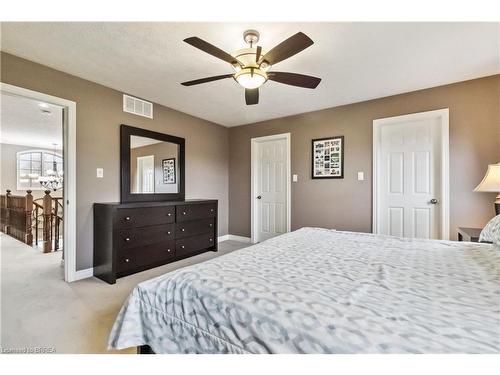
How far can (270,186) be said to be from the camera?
4359 mm

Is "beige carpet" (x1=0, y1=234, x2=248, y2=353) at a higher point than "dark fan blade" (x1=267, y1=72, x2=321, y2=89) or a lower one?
lower

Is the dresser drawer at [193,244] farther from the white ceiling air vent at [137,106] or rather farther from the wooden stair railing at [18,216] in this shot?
the wooden stair railing at [18,216]

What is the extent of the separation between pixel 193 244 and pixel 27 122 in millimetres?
4143

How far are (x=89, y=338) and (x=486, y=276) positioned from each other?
92.1 inches

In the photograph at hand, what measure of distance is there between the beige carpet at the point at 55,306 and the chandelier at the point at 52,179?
3772 mm

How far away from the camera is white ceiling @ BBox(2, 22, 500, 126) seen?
1.86m

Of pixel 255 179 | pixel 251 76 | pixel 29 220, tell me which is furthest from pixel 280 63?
pixel 29 220

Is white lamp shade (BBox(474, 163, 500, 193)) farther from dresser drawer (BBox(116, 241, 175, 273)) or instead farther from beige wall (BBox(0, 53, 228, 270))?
beige wall (BBox(0, 53, 228, 270))

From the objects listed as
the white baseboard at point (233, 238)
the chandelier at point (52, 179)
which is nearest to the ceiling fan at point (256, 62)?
the white baseboard at point (233, 238)

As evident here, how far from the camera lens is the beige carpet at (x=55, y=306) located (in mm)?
1596

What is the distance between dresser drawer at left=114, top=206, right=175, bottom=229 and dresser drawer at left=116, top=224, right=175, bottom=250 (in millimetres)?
60

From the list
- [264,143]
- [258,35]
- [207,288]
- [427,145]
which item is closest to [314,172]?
[264,143]

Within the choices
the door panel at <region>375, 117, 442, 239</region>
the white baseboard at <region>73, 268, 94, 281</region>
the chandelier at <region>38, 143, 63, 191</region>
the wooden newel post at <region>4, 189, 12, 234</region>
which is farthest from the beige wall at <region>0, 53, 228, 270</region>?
the chandelier at <region>38, 143, 63, 191</region>

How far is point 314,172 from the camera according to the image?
12.5 ft
